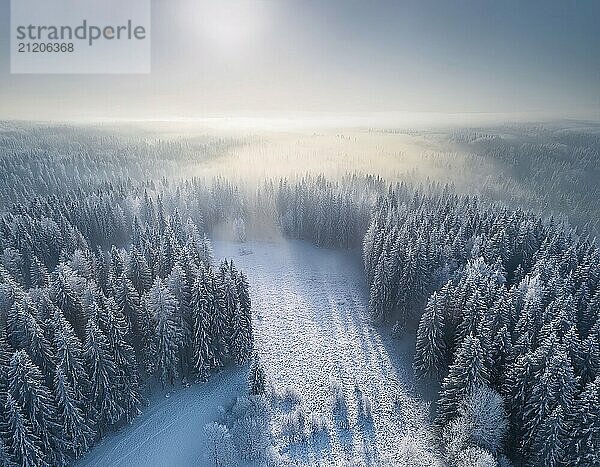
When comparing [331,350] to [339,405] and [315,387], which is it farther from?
[339,405]

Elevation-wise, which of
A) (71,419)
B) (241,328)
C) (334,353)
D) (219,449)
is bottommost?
(334,353)

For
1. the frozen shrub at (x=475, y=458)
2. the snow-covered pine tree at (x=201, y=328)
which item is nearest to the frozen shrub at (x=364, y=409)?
the frozen shrub at (x=475, y=458)

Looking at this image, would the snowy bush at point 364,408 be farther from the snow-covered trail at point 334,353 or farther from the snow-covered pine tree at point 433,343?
the snow-covered pine tree at point 433,343

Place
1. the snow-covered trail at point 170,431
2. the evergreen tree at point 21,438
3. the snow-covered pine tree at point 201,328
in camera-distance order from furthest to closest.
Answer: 1. the snow-covered pine tree at point 201,328
2. the snow-covered trail at point 170,431
3. the evergreen tree at point 21,438

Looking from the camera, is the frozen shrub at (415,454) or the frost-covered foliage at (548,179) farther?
the frost-covered foliage at (548,179)

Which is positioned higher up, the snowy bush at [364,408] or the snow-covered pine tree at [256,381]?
the snow-covered pine tree at [256,381]

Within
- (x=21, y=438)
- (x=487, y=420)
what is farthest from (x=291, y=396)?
(x=21, y=438)

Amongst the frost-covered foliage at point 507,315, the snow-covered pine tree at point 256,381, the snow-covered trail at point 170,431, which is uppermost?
the frost-covered foliage at point 507,315
